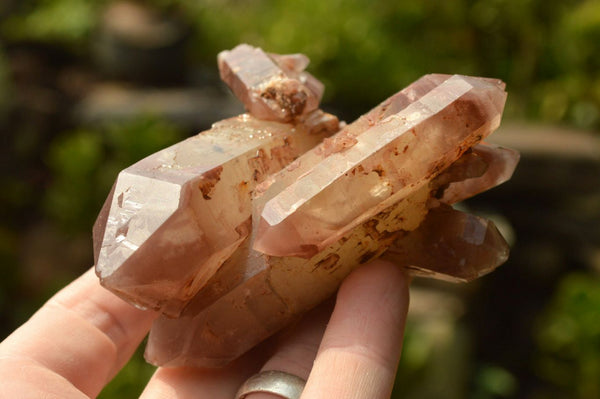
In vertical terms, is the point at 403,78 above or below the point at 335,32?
below

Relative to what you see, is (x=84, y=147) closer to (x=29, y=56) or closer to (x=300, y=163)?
(x=29, y=56)

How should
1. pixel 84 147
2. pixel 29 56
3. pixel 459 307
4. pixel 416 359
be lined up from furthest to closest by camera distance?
pixel 29 56 < pixel 84 147 < pixel 459 307 < pixel 416 359

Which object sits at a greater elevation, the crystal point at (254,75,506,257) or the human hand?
the crystal point at (254,75,506,257)

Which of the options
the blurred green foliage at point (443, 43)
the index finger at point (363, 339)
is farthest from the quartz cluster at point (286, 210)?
the blurred green foliage at point (443, 43)

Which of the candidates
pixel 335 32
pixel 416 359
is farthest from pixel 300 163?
pixel 335 32

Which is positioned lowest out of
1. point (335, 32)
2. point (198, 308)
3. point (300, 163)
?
point (335, 32)

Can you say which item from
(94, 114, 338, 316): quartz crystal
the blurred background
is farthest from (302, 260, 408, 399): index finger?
the blurred background

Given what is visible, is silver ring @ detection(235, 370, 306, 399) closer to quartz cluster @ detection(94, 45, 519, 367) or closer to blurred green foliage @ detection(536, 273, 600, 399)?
quartz cluster @ detection(94, 45, 519, 367)
